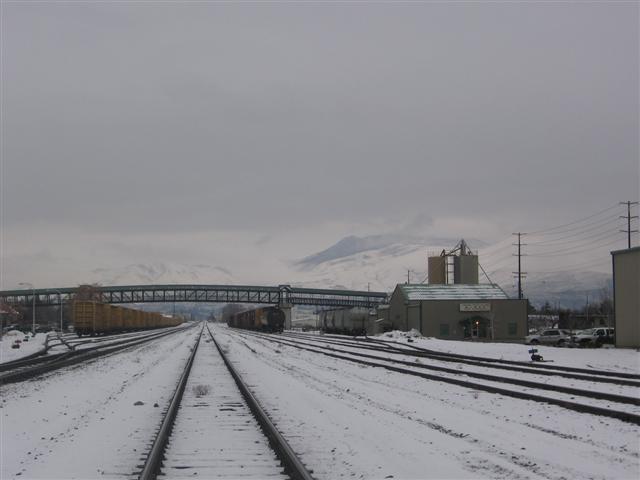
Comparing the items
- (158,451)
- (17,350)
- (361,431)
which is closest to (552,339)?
(17,350)

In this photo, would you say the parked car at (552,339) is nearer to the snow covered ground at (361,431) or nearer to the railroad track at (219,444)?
the snow covered ground at (361,431)

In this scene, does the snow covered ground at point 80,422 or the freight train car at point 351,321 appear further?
the freight train car at point 351,321

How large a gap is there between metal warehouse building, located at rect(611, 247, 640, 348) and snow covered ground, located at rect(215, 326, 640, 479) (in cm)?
2657

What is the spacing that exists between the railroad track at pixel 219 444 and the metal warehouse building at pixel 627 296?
32.0 m

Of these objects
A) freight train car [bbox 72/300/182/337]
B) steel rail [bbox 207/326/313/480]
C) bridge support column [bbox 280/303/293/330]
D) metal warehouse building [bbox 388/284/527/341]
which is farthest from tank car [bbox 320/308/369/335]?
steel rail [bbox 207/326/313/480]

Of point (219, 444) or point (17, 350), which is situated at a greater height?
point (219, 444)

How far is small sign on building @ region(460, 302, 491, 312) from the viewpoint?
7138 centimetres

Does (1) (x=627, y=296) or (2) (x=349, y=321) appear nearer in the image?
(1) (x=627, y=296)

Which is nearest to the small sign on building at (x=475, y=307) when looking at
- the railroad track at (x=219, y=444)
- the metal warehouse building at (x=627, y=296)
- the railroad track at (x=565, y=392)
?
the metal warehouse building at (x=627, y=296)

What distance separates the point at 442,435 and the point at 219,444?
4.00 metres

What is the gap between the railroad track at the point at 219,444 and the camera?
8672 millimetres

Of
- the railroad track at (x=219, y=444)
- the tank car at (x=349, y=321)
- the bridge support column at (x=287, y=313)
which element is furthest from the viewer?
the bridge support column at (x=287, y=313)

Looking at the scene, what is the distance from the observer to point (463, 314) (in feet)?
236

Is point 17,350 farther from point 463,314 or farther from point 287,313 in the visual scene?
point 287,313
